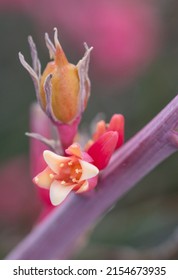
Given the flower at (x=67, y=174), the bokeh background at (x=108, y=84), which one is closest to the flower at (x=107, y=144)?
the flower at (x=67, y=174)

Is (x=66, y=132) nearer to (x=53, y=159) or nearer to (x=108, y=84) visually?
(x=53, y=159)

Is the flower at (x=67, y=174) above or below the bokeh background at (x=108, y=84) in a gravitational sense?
above

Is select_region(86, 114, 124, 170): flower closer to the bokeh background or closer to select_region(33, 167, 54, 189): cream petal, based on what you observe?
select_region(33, 167, 54, 189): cream petal

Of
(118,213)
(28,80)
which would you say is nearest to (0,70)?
A: (28,80)

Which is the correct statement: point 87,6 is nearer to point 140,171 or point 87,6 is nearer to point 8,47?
point 8,47

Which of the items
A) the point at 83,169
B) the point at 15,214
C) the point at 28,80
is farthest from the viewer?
the point at 28,80

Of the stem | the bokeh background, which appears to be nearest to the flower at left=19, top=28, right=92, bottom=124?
the stem

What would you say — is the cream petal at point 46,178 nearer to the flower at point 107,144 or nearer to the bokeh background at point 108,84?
the flower at point 107,144

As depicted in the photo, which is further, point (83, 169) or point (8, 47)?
point (8, 47)
